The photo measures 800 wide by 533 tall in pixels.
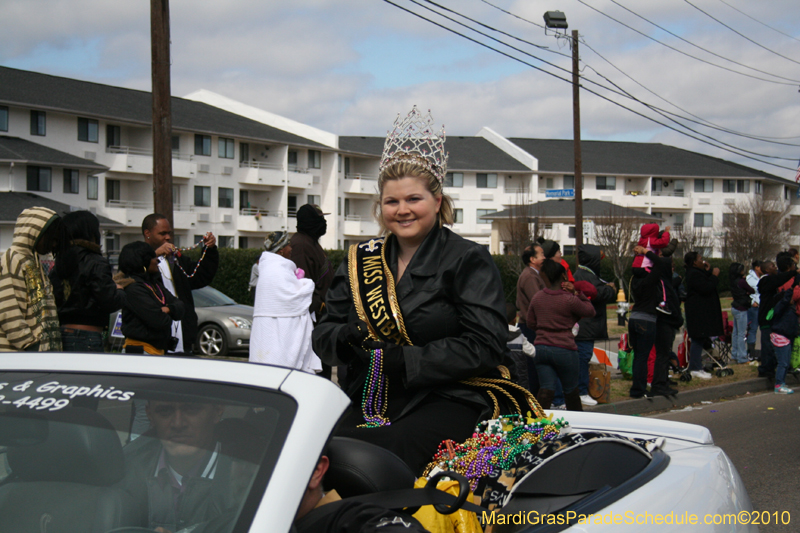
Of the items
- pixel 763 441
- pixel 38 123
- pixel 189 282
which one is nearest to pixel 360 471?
pixel 189 282

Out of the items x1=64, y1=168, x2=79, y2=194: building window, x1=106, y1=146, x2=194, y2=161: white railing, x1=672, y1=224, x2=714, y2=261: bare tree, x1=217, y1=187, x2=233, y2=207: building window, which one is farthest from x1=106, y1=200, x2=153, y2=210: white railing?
x1=672, y1=224, x2=714, y2=261: bare tree

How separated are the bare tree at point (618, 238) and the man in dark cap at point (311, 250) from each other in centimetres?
3490

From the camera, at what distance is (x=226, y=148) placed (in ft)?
165

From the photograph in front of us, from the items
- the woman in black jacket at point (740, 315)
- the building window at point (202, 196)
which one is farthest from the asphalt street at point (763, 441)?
the building window at point (202, 196)

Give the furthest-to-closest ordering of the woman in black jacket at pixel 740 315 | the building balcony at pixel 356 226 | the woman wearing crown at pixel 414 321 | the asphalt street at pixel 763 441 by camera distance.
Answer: the building balcony at pixel 356 226 < the woman in black jacket at pixel 740 315 < the asphalt street at pixel 763 441 < the woman wearing crown at pixel 414 321

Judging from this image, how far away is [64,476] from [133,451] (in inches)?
6.9

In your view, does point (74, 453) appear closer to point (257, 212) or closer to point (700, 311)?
point (700, 311)

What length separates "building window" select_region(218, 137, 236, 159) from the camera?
49844 millimetres

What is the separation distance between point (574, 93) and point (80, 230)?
61.1 feet

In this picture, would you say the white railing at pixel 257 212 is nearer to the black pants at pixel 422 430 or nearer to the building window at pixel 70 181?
the building window at pixel 70 181

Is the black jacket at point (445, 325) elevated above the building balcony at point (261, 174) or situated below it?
below

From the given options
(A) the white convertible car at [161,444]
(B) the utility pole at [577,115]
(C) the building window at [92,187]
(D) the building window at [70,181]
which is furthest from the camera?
(C) the building window at [92,187]

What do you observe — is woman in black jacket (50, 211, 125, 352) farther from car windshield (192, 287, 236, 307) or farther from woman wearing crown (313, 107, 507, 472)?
car windshield (192, 287, 236, 307)

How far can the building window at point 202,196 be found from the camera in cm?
4869
